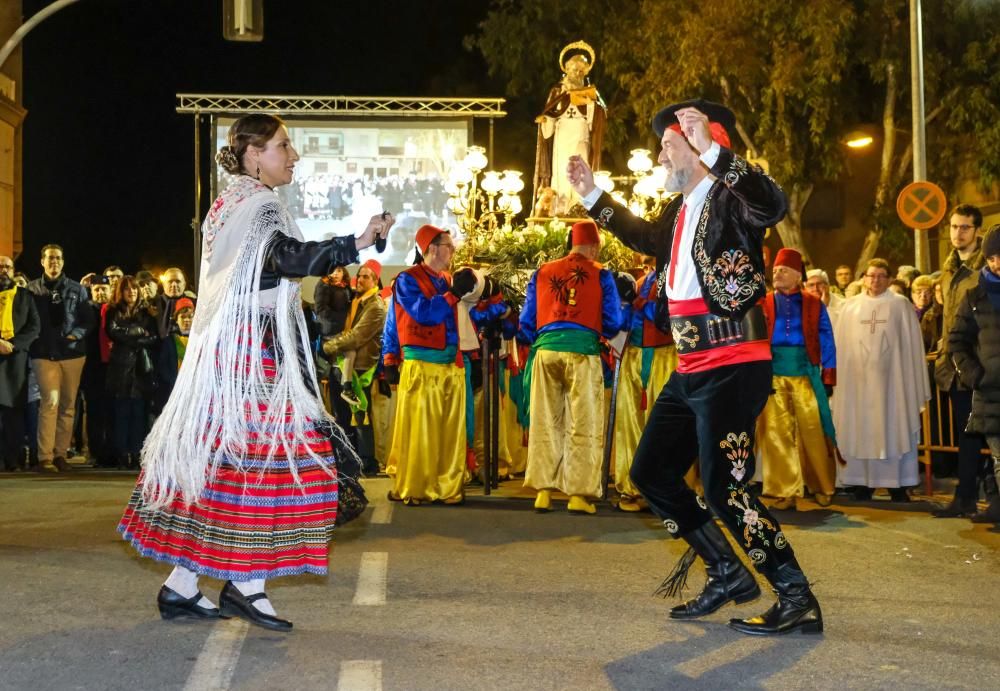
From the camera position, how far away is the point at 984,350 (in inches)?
339

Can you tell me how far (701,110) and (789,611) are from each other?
6.86 ft

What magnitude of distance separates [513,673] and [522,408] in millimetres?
7617

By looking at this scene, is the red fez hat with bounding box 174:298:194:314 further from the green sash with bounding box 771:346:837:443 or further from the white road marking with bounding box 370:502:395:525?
the green sash with bounding box 771:346:837:443

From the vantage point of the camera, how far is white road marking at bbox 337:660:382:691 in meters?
4.47

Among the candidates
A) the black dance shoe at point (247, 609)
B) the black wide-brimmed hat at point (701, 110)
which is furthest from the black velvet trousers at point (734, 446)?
the black dance shoe at point (247, 609)

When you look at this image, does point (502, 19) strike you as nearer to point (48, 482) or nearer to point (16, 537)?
point (48, 482)

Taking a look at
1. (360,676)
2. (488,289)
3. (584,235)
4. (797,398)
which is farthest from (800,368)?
(360,676)

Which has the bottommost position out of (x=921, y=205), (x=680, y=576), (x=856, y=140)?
(x=680, y=576)

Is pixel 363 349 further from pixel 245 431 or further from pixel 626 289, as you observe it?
pixel 245 431

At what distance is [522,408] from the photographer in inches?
482

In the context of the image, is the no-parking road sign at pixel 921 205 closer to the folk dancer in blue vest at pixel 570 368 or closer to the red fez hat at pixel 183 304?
the folk dancer in blue vest at pixel 570 368

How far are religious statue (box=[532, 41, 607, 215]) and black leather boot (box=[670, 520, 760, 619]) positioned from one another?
41.6ft

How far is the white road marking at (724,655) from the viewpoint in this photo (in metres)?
4.77

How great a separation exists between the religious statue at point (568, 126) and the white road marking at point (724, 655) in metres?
13.2
